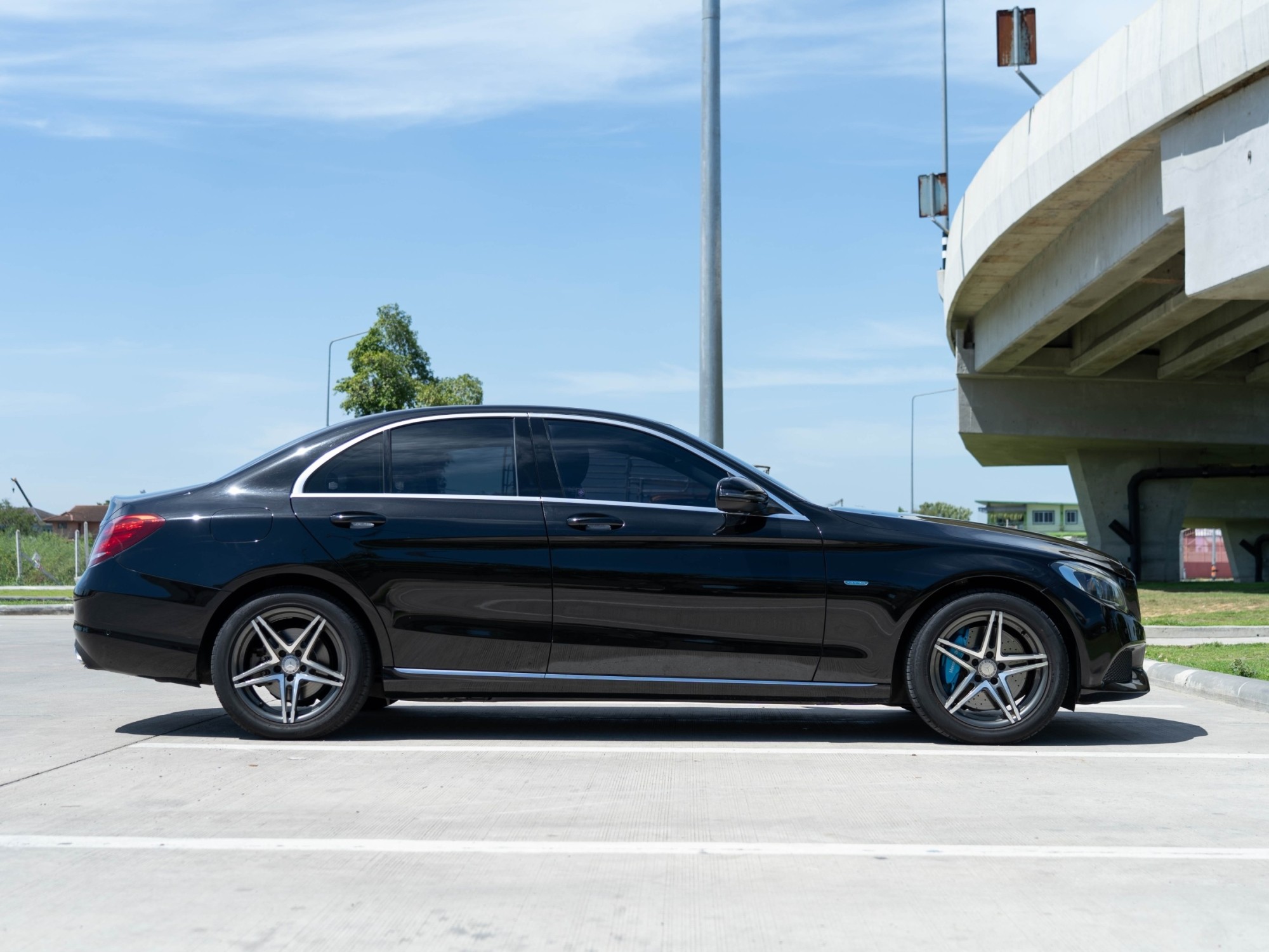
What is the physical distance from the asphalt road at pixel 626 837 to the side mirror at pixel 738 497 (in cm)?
113

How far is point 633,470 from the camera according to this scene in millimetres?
6410

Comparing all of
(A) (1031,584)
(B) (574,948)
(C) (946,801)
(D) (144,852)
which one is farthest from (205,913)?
(A) (1031,584)

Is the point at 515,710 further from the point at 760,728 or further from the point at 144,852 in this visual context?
the point at 144,852

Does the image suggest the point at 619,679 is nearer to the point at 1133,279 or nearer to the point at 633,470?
the point at 633,470

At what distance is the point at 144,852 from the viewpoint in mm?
4137

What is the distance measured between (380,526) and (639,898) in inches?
120

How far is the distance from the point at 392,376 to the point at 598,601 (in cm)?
5780

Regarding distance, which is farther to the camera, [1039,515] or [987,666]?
[1039,515]

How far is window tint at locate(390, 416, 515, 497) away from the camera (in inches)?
253

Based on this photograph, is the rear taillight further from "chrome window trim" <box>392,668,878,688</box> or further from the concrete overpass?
the concrete overpass

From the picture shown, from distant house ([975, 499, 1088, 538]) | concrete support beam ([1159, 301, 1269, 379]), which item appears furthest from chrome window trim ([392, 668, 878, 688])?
distant house ([975, 499, 1088, 538])

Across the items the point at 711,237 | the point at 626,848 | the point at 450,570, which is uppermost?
the point at 711,237

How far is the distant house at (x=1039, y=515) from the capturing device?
118 meters

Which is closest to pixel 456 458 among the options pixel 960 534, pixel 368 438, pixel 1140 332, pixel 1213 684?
pixel 368 438
